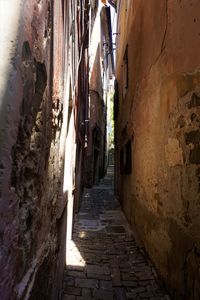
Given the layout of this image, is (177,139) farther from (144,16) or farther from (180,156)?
(144,16)

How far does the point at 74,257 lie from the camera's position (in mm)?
4344

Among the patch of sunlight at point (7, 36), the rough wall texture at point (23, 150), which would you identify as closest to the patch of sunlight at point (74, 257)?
the rough wall texture at point (23, 150)

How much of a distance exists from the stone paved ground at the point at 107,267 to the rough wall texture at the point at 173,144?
0.86ft

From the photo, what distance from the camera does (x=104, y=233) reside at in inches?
230

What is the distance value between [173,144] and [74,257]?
2.39 metres

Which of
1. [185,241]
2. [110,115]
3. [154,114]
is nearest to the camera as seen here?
[185,241]

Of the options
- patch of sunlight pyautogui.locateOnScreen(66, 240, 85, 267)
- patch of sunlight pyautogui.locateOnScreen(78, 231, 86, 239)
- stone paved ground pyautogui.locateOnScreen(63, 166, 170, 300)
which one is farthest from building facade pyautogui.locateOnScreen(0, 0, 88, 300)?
patch of sunlight pyautogui.locateOnScreen(78, 231, 86, 239)

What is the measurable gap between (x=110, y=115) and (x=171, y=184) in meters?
22.5

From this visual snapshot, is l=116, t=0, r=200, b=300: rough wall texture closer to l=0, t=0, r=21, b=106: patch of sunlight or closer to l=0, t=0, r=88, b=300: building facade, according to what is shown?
l=0, t=0, r=88, b=300: building facade

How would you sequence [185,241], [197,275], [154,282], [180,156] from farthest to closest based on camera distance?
[154,282]
[180,156]
[185,241]
[197,275]

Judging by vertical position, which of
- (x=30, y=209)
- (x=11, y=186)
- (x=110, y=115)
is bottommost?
(x=30, y=209)

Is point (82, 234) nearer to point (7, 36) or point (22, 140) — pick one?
point (22, 140)

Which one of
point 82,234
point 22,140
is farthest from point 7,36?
point 82,234

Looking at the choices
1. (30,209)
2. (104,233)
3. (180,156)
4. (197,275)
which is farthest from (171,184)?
(104,233)
